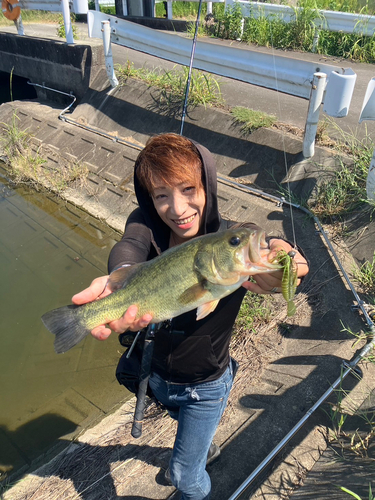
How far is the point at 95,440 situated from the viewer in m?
3.75

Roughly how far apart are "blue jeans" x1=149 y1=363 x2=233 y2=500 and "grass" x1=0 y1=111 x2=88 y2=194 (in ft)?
20.8

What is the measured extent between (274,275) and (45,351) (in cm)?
394

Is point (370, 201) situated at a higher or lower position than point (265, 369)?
higher

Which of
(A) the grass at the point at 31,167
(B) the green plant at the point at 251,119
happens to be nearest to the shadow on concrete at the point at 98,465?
(B) the green plant at the point at 251,119

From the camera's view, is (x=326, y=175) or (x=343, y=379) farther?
(x=326, y=175)

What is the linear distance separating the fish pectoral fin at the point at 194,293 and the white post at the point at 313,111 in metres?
4.30

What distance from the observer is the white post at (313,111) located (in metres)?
5.46

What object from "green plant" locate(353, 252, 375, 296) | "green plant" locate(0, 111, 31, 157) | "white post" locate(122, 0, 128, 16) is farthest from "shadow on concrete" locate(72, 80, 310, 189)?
"white post" locate(122, 0, 128, 16)

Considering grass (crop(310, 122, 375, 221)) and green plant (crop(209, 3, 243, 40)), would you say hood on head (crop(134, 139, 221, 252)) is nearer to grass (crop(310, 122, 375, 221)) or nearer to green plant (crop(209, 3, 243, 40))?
grass (crop(310, 122, 375, 221))

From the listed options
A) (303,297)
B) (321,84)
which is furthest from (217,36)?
(303,297)

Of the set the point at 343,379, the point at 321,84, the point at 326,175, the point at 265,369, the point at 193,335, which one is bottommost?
the point at 265,369

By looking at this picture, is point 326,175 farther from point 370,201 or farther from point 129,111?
point 129,111

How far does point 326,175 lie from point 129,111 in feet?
16.6

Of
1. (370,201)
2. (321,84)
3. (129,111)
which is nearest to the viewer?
(370,201)
